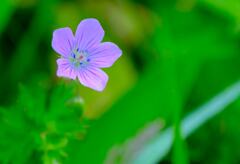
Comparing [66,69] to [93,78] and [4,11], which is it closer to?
[93,78]

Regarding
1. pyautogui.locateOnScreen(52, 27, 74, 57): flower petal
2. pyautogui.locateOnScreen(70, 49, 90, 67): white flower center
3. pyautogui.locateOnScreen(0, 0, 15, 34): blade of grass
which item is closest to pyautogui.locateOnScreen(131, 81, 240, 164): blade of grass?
pyautogui.locateOnScreen(70, 49, 90, 67): white flower center

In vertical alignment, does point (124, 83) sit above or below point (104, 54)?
above

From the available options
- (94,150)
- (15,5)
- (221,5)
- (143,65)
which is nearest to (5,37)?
(15,5)

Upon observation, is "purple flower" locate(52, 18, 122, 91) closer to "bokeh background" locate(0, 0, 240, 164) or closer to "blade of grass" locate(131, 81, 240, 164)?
"bokeh background" locate(0, 0, 240, 164)

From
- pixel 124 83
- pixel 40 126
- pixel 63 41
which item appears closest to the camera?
pixel 63 41

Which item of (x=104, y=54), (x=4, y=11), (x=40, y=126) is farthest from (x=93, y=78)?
(x=4, y=11)

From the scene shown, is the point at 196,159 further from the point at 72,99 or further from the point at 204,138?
the point at 72,99

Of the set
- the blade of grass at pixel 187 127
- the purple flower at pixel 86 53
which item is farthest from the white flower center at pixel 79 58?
the blade of grass at pixel 187 127
